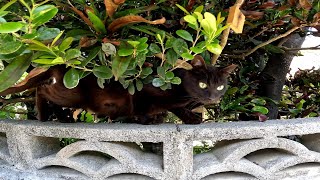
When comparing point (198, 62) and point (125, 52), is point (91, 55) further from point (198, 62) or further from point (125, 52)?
point (198, 62)

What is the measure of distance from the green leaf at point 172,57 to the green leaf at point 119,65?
83 mm

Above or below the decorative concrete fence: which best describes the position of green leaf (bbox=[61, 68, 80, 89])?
above

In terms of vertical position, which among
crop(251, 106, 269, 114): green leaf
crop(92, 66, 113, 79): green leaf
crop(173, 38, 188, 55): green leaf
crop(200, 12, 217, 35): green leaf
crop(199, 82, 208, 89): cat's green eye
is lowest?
crop(251, 106, 269, 114): green leaf

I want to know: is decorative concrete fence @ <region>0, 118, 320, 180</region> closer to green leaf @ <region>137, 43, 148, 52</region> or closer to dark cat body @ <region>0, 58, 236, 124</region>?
dark cat body @ <region>0, 58, 236, 124</region>

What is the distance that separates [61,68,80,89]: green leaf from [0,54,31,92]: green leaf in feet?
0.23

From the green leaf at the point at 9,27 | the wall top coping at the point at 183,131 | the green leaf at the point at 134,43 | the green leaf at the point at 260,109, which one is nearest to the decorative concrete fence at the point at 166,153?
the wall top coping at the point at 183,131

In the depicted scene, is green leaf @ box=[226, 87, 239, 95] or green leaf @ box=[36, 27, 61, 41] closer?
green leaf @ box=[36, 27, 61, 41]

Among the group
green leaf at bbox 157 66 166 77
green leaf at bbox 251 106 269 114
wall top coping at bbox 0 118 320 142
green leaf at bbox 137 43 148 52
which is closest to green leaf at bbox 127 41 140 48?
green leaf at bbox 137 43 148 52

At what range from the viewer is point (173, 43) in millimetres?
704

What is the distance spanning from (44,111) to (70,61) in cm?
37

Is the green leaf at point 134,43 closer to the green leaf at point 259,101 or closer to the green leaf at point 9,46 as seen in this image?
the green leaf at point 9,46

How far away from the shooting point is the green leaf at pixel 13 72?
0.61 metres

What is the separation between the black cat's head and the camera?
90 centimetres

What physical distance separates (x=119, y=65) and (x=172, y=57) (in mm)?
112
